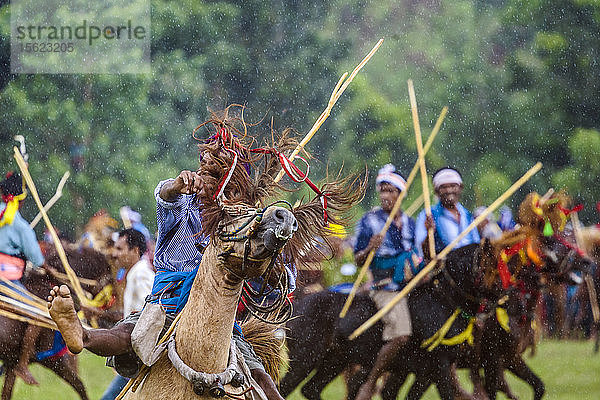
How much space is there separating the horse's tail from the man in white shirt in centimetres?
244

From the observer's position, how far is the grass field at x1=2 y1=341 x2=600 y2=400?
413 inches

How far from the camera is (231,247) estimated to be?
360cm

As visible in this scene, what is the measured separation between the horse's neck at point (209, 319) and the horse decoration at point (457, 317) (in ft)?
14.3

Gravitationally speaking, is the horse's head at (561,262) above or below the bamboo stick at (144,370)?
below

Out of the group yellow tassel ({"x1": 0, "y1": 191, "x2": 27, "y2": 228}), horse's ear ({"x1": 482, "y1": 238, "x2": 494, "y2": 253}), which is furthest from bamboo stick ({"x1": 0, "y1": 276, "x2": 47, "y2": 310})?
horse's ear ({"x1": 482, "y1": 238, "x2": 494, "y2": 253})

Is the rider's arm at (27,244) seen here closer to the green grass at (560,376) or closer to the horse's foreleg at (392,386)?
the green grass at (560,376)

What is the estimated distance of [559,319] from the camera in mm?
12477

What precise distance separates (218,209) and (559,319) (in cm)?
934

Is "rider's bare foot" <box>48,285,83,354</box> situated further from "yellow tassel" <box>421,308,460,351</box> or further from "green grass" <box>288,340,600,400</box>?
"green grass" <box>288,340,600,400</box>


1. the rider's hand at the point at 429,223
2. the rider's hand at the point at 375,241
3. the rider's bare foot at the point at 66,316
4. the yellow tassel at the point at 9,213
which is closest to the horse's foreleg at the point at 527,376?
the rider's hand at the point at 429,223

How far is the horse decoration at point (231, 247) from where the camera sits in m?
3.60

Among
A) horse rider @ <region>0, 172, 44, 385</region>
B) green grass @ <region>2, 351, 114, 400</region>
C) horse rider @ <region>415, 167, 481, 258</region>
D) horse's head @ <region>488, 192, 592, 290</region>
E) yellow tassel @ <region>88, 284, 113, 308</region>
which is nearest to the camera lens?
horse's head @ <region>488, 192, 592, 290</region>

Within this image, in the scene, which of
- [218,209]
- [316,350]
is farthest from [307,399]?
[218,209]

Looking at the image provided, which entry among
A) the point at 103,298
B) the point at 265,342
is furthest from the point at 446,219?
the point at 265,342
